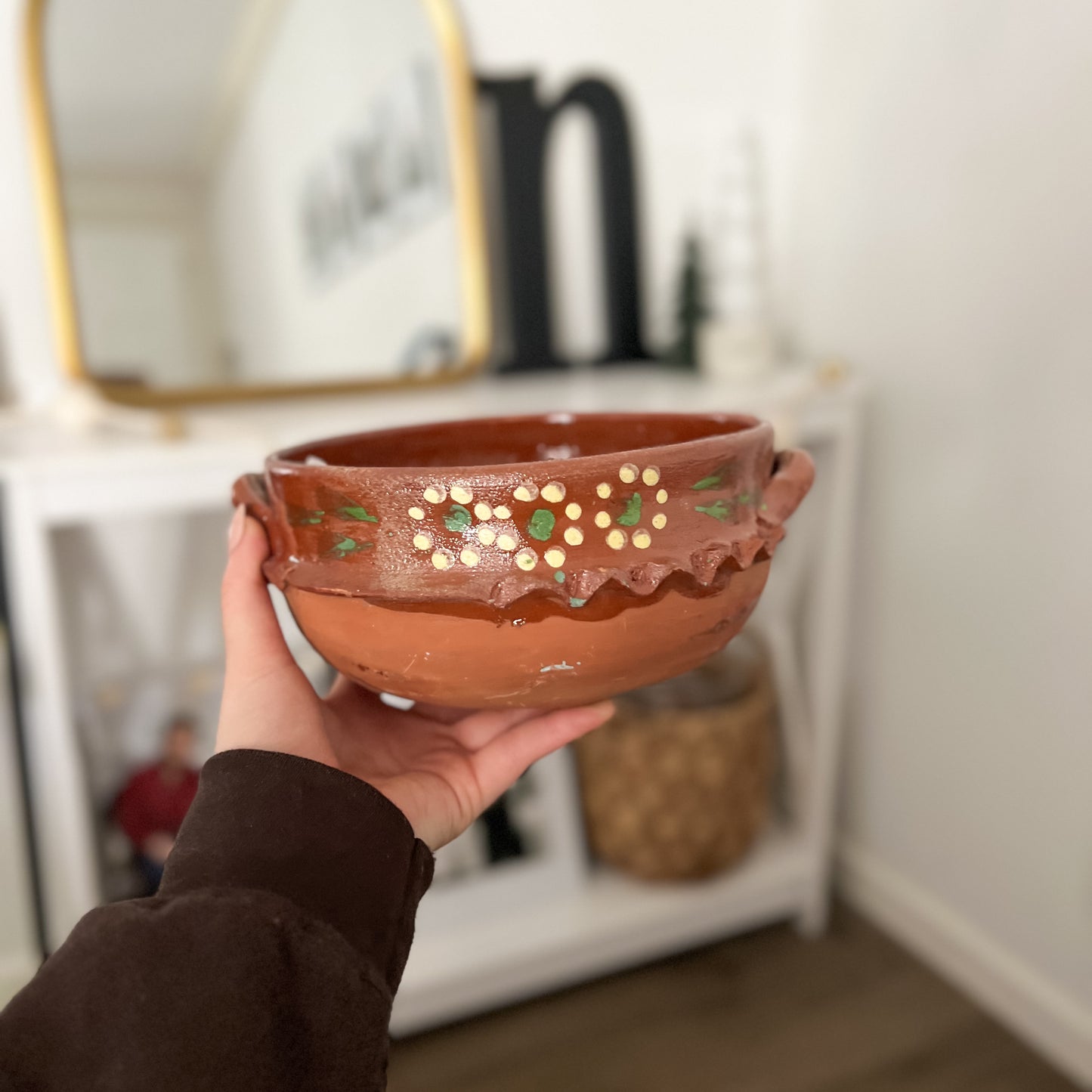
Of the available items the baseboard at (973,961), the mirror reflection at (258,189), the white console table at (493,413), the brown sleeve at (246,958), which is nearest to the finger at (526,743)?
the brown sleeve at (246,958)

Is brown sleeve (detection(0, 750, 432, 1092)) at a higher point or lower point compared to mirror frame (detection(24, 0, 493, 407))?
lower

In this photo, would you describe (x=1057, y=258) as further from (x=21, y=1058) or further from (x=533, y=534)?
(x=21, y=1058)

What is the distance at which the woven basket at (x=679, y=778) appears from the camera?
119cm

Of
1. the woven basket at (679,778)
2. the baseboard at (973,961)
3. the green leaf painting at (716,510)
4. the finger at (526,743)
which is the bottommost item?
the baseboard at (973,961)

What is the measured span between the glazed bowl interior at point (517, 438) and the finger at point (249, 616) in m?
0.08

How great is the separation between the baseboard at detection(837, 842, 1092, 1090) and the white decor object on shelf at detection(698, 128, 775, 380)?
2.58ft

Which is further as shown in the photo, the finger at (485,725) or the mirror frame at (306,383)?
the mirror frame at (306,383)

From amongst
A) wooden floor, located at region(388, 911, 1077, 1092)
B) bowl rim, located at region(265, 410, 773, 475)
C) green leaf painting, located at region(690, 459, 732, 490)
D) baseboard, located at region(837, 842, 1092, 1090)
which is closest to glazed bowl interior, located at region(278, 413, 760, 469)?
bowl rim, located at region(265, 410, 773, 475)

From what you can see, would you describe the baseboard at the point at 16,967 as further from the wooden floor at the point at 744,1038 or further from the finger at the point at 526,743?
the finger at the point at 526,743

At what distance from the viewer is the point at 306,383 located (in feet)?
3.82

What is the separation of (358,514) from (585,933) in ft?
3.12

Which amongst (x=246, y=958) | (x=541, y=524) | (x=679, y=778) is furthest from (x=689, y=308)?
(x=246, y=958)

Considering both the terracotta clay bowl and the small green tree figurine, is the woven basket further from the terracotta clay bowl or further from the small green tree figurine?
the terracotta clay bowl

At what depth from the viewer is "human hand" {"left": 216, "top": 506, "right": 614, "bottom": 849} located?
466mm
